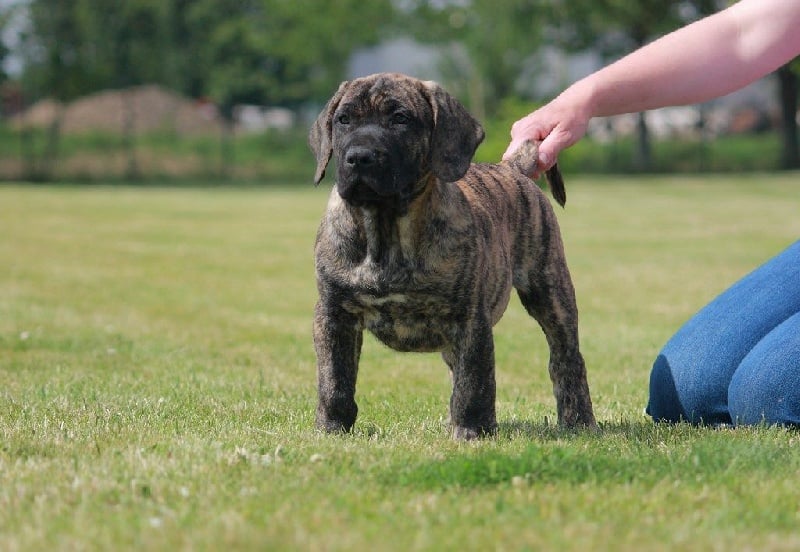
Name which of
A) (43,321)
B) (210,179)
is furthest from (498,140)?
(43,321)

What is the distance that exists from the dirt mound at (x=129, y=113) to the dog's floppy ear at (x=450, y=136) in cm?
4808

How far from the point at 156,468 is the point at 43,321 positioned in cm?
722

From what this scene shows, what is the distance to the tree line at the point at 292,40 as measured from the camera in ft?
162

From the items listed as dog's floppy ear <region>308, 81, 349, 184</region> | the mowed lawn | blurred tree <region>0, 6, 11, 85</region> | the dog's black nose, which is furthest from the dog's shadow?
blurred tree <region>0, 6, 11, 85</region>

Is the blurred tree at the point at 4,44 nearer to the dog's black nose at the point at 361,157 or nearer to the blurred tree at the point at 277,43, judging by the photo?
the blurred tree at the point at 277,43

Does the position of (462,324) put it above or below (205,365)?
above

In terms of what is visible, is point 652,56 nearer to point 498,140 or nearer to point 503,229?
point 503,229

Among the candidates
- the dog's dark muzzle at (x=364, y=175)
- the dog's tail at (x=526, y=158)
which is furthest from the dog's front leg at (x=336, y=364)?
the dog's tail at (x=526, y=158)

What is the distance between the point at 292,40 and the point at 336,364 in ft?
177

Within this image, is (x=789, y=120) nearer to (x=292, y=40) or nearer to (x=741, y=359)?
(x=292, y=40)

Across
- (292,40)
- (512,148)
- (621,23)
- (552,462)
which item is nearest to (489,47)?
(621,23)

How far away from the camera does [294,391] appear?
7.38 meters

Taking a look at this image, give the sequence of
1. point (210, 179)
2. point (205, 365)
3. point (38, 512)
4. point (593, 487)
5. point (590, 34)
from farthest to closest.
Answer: point (590, 34), point (210, 179), point (205, 365), point (593, 487), point (38, 512)

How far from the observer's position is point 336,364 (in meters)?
5.38
